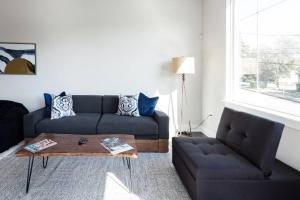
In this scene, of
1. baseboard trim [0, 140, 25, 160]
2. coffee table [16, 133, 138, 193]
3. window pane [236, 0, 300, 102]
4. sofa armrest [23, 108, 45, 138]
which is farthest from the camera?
sofa armrest [23, 108, 45, 138]

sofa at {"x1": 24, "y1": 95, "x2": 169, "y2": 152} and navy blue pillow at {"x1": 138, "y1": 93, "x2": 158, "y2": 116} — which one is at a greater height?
navy blue pillow at {"x1": 138, "y1": 93, "x2": 158, "y2": 116}

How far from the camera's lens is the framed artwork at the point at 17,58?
4.92m

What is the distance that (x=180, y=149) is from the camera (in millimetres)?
3000

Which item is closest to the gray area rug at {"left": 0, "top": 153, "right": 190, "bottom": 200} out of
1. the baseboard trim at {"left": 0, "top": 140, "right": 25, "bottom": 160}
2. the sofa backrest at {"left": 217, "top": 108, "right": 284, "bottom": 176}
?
the baseboard trim at {"left": 0, "top": 140, "right": 25, "bottom": 160}

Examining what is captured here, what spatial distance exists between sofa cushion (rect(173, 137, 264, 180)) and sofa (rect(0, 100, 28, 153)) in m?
2.60

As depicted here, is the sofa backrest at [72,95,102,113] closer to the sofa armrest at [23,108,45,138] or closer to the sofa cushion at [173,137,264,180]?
the sofa armrest at [23,108,45,138]

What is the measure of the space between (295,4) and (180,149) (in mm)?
1901

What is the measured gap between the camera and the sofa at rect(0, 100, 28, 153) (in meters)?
3.95

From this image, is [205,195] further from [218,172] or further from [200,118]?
[200,118]

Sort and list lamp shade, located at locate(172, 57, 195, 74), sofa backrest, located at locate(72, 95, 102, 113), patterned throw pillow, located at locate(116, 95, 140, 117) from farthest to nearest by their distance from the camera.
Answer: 1. sofa backrest, located at locate(72, 95, 102, 113)
2. lamp shade, located at locate(172, 57, 195, 74)
3. patterned throw pillow, located at locate(116, 95, 140, 117)

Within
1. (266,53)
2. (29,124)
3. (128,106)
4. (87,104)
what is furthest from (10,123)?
(266,53)

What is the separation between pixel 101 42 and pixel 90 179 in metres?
2.78

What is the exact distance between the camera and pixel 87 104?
4797 mm

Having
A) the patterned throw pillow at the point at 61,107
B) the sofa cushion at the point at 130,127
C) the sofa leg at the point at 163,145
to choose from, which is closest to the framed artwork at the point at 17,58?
the patterned throw pillow at the point at 61,107
